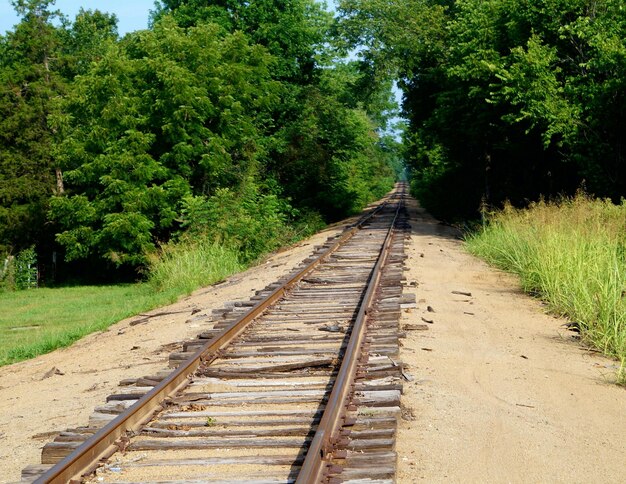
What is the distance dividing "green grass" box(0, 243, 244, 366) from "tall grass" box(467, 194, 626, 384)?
6.88 m

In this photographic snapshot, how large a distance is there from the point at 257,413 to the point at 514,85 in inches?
709

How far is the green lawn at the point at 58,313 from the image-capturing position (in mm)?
13055

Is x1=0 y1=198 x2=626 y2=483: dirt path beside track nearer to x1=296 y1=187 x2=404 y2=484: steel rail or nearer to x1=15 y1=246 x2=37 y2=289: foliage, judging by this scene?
x1=296 y1=187 x2=404 y2=484: steel rail

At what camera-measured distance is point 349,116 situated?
42.5 metres

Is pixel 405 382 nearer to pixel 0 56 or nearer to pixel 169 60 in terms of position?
pixel 169 60

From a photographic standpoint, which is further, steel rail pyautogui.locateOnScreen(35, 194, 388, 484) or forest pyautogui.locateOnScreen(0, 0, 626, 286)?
forest pyautogui.locateOnScreen(0, 0, 626, 286)

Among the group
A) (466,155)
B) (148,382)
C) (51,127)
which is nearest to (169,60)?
(51,127)

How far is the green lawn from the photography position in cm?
1305

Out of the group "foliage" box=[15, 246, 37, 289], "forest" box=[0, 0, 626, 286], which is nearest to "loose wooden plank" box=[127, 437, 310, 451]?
"forest" box=[0, 0, 626, 286]

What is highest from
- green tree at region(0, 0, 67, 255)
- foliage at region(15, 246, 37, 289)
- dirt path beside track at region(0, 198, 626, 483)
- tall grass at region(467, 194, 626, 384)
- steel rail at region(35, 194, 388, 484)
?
green tree at region(0, 0, 67, 255)

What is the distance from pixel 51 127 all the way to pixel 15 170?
2312 mm

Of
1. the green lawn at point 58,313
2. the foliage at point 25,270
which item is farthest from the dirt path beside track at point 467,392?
the foliage at point 25,270

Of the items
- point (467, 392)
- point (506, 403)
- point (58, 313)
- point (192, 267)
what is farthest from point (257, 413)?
point (58, 313)

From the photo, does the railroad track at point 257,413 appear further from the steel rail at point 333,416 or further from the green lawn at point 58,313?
the green lawn at point 58,313
